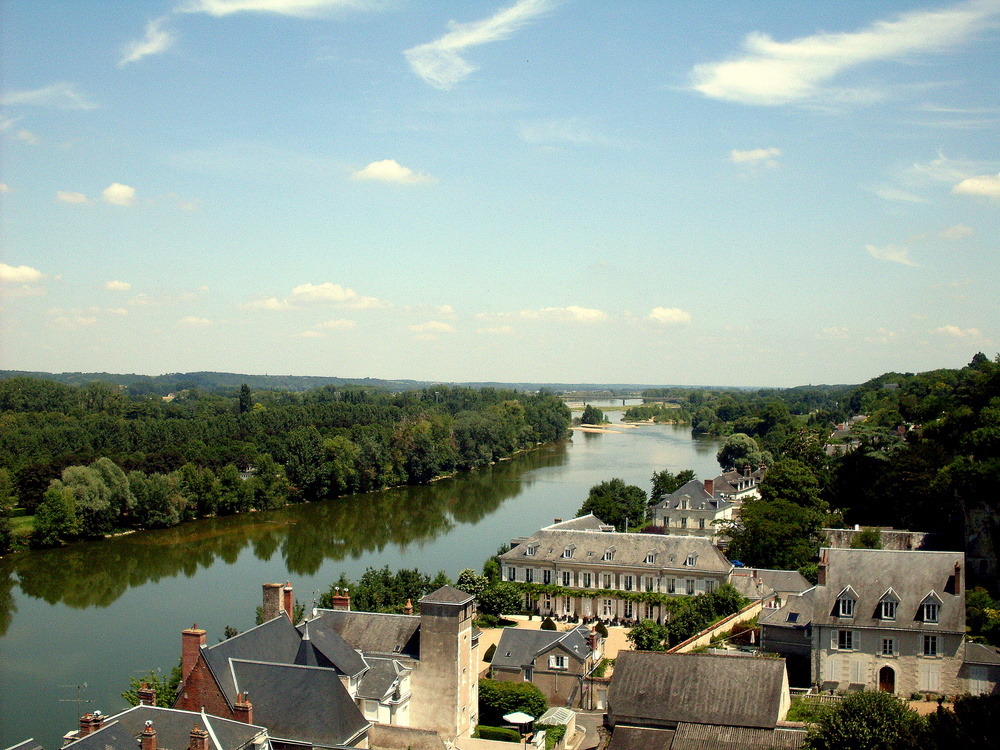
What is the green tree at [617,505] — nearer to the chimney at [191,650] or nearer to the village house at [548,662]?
the village house at [548,662]

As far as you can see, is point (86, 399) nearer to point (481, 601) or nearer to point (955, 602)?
point (481, 601)

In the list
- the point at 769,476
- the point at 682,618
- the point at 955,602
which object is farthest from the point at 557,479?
the point at 955,602

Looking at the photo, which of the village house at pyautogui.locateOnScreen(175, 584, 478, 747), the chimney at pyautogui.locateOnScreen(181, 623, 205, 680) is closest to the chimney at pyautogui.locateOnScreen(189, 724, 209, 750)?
the village house at pyautogui.locateOnScreen(175, 584, 478, 747)

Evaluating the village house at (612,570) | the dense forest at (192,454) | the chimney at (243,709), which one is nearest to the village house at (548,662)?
the village house at (612,570)

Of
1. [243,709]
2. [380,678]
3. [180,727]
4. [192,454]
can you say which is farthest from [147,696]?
[192,454]

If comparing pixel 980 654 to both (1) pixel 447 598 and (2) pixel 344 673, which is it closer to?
(1) pixel 447 598

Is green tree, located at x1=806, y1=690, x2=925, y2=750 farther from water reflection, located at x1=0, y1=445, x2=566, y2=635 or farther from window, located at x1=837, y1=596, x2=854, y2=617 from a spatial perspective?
water reflection, located at x1=0, y1=445, x2=566, y2=635
